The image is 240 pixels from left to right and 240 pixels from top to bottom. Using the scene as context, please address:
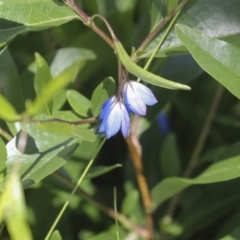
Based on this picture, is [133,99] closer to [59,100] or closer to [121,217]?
[59,100]

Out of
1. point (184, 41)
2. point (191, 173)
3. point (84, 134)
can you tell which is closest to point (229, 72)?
point (184, 41)

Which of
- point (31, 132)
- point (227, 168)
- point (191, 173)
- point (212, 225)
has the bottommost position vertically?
point (212, 225)

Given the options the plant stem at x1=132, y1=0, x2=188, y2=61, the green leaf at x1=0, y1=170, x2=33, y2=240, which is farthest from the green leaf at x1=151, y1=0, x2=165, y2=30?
the green leaf at x1=0, y1=170, x2=33, y2=240

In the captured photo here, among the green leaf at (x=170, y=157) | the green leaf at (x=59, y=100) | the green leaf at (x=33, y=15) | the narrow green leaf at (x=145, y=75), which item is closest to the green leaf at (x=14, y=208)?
the narrow green leaf at (x=145, y=75)

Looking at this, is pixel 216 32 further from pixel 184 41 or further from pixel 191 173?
pixel 191 173

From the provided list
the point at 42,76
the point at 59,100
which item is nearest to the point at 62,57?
the point at 59,100

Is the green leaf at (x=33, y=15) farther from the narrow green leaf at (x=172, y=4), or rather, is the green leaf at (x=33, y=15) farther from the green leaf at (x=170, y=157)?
the green leaf at (x=170, y=157)
